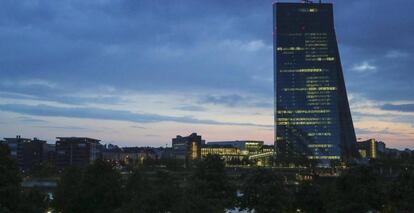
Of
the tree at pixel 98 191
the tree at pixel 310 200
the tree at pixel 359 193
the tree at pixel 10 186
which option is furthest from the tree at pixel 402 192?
the tree at pixel 10 186

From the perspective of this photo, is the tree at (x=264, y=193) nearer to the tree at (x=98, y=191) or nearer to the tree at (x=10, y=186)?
the tree at (x=98, y=191)

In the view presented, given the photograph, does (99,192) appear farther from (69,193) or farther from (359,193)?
(359,193)

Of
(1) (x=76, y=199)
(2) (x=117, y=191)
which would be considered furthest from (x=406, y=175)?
(1) (x=76, y=199)

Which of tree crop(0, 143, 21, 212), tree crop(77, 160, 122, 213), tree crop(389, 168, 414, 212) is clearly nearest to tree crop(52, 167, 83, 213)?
tree crop(77, 160, 122, 213)

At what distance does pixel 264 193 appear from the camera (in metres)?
42.7

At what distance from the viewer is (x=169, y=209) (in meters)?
36.0

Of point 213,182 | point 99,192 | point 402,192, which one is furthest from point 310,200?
point 99,192

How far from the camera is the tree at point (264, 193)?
42344mm

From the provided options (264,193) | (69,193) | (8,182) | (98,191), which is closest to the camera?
(8,182)

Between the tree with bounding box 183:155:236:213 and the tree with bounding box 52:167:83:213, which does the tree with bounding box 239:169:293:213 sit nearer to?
the tree with bounding box 183:155:236:213

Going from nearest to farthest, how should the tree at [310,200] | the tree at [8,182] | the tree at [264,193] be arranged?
the tree at [8,182] < the tree at [264,193] < the tree at [310,200]

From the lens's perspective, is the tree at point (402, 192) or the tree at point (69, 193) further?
the tree at point (69, 193)

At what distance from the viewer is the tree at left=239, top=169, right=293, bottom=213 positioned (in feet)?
139

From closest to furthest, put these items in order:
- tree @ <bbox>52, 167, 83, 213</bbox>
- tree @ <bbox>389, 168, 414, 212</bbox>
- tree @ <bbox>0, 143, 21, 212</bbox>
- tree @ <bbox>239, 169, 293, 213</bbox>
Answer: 1. tree @ <bbox>0, 143, 21, 212</bbox>
2. tree @ <bbox>389, 168, 414, 212</bbox>
3. tree @ <bbox>239, 169, 293, 213</bbox>
4. tree @ <bbox>52, 167, 83, 213</bbox>
